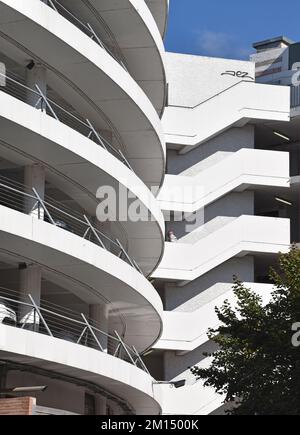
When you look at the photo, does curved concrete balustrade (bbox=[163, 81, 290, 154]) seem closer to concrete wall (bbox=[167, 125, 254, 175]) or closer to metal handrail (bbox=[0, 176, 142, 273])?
concrete wall (bbox=[167, 125, 254, 175])

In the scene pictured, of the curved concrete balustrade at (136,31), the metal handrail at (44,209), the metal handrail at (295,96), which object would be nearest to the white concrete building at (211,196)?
the metal handrail at (295,96)

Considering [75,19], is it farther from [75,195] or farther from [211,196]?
[211,196]

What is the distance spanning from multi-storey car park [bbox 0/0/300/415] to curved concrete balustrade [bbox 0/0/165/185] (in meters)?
0.06

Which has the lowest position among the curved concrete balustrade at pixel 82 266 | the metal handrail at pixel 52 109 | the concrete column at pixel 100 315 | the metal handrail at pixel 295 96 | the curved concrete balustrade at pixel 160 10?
the concrete column at pixel 100 315

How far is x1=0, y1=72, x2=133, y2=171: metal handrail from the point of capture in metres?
29.0

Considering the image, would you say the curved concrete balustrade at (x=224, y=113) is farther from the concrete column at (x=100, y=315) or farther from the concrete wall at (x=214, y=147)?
the concrete column at (x=100, y=315)

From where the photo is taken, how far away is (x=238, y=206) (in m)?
48.0

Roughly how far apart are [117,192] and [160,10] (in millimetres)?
8640

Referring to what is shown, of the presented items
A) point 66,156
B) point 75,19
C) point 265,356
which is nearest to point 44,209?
point 66,156

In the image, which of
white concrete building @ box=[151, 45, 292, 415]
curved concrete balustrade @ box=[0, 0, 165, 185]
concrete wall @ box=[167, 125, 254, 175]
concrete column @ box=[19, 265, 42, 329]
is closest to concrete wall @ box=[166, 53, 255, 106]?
white concrete building @ box=[151, 45, 292, 415]

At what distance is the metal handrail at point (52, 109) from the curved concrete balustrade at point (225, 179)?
35.8 feet

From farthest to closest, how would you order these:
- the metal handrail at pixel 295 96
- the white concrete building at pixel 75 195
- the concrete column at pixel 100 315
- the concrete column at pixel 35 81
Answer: the metal handrail at pixel 295 96
the concrete column at pixel 100 315
the concrete column at pixel 35 81
the white concrete building at pixel 75 195

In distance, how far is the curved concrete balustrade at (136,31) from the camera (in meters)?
32.4

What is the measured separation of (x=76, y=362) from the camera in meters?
27.6
